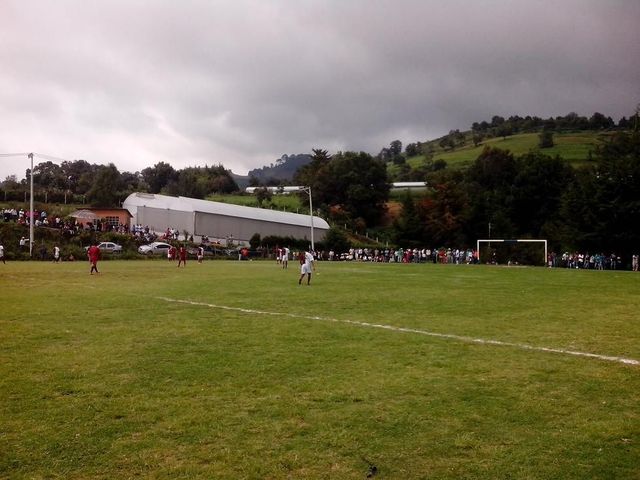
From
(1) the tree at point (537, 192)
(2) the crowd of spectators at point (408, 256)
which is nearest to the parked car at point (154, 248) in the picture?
(2) the crowd of spectators at point (408, 256)

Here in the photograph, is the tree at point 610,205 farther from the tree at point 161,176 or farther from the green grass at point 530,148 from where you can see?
the tree at point 161,176

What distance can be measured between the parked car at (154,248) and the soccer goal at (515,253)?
34275 millimetres

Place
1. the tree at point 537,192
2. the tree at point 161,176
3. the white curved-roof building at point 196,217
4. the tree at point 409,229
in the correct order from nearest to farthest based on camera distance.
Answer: the white curved-roof building at point 196,217, the tree at point 409,229, the tree at point 537,192, the tree at point 161,176

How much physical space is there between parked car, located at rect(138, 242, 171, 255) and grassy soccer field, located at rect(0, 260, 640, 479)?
46.7m

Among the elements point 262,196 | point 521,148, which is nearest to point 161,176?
point 262,196

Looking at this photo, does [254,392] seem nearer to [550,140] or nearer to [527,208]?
[527,208]

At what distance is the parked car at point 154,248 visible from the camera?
60188 millimetres

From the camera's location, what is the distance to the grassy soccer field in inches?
207

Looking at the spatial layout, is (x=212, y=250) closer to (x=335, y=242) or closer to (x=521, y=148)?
(x=335, y=242)

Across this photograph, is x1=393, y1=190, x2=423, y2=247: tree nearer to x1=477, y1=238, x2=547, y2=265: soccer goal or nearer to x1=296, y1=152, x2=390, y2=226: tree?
x1=477, y1=238, x2=547, y2=265: soccer goal

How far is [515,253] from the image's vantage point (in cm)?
5941

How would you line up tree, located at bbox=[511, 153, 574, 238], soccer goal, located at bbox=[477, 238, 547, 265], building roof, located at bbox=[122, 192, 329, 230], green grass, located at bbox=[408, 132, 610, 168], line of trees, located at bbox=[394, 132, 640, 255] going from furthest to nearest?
green grass, located at bbox=[408, 132, 610, 168] < tree, located at bbox=[511, 153, 574, 238] < building roof, located at bbox=[122, 192, 329, 230] < soccer goal, located at bbox=[477, 238, 547, 265] < line of trees, located at bbox=[394, 132, 640, 255]

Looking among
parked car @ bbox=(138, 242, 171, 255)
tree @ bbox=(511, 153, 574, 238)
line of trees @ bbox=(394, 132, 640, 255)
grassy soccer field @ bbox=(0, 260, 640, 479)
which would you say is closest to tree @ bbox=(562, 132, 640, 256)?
line of trees @ bbox=(394, 132, 640, 255)

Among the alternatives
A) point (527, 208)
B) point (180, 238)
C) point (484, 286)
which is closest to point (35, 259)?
point (180, 238)
